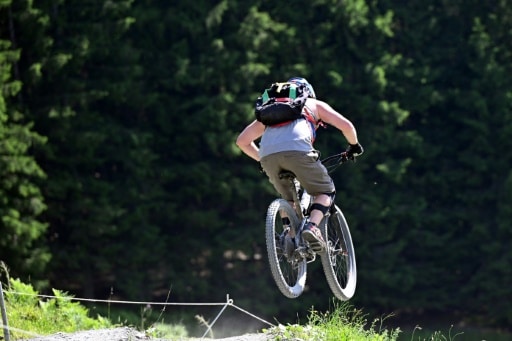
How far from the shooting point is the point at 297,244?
8.38m

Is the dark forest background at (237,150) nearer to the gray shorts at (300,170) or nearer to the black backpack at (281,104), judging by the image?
the gray shorts at (300,170)

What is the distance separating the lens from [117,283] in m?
25.7

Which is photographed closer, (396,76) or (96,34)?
(96,34)

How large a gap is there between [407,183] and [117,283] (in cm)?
862

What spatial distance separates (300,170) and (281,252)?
0.72 m

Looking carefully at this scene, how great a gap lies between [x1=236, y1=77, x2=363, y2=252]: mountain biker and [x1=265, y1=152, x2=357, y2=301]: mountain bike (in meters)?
0.09

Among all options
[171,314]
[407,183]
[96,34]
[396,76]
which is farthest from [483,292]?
[96,34]

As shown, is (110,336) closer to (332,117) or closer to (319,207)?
(319,207)

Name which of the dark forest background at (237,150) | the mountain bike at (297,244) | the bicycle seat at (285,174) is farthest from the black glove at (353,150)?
the dark forest background at (237,150)

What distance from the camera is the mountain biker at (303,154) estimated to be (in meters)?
8.20

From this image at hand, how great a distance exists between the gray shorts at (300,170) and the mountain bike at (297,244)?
0.22 feet

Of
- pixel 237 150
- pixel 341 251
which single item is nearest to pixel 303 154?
pixel 341 251

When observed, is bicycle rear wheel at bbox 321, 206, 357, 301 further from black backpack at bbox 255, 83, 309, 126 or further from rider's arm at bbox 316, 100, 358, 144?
black backpack at bbox 255, 83, 309, 126

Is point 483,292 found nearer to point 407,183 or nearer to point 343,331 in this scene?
point 407,183
